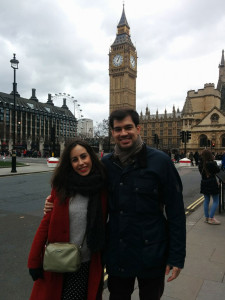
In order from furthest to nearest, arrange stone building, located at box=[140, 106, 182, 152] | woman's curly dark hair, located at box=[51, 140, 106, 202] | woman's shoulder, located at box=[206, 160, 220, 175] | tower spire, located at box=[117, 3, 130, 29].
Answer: tower spire, located at box=[117, 3, 130, 29]
stone building, located at box=[140, 106, 182, 152]
woman's shoulder, located at box=[206, 160, 220, 175]
woman's curly dark hair, located at box=[51, 140, 106, 202]

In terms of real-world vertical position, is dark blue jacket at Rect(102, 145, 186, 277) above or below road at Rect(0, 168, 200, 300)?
above

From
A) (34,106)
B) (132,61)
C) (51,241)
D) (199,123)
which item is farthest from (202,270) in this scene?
(34,106)

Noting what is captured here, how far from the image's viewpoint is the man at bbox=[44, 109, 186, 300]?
1871mm

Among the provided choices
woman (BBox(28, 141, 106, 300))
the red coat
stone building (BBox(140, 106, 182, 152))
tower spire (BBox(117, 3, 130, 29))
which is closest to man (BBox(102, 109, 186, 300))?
woman (BBox(28, 141, 106, 300))

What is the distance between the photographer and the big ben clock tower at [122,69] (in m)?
82.1

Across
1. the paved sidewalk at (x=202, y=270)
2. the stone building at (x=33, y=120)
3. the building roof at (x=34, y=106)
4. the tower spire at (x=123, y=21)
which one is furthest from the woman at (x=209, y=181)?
the tower spire at (x=123, y=21)

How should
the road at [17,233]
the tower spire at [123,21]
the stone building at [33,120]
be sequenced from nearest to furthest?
the road at [17,233], the stone building at [33,120], the tower spire at [123,21]

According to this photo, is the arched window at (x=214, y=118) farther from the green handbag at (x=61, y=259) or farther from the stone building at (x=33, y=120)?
the green handbag at (x=61, y=259)

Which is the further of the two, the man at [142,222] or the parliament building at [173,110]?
the parliament building at [173,110]

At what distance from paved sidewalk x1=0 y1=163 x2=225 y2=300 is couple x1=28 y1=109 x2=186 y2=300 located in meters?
1.13

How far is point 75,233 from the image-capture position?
6.38 feet

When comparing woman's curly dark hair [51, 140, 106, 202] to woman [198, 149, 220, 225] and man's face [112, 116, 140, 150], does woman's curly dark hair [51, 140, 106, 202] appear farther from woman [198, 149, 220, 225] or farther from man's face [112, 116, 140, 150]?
woman [198, 149, 220, 225]

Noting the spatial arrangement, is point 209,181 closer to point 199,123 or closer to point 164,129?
point 199,123

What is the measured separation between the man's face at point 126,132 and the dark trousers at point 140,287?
1.12m
